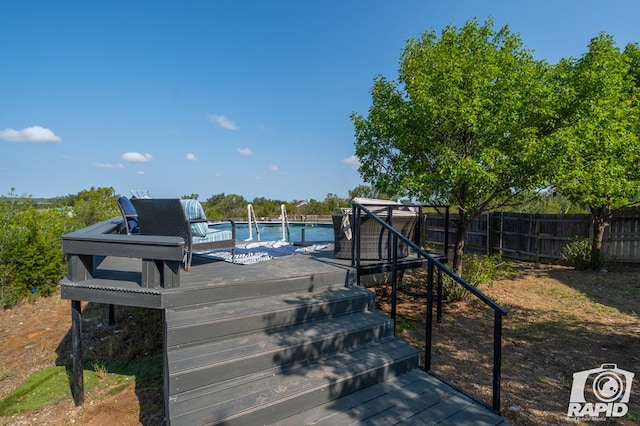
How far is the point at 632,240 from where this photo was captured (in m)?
8.59

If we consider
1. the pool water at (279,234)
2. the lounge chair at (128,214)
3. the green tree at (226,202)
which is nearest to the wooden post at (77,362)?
the lounge chair at (128,214)

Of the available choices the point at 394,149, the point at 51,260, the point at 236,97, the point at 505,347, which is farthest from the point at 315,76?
the point at 505,347

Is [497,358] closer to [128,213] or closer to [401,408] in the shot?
[401,408]

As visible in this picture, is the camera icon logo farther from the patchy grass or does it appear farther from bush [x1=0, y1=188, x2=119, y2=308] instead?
bush [x1=0, y1=188, x2=119, y2=308]

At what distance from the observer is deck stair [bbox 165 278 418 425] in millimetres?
2152

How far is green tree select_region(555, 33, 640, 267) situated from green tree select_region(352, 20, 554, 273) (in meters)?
0.41

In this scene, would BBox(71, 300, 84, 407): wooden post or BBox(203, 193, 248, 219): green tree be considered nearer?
BBox(71, 300, 84, 407): wooden post

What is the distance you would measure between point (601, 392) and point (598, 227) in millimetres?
7628


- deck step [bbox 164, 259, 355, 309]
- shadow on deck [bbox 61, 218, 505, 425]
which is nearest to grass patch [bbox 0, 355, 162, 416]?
shadow on deck [bbox 61, 218, 505, 425]

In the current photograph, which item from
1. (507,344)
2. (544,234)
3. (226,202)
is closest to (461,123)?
(507,344)

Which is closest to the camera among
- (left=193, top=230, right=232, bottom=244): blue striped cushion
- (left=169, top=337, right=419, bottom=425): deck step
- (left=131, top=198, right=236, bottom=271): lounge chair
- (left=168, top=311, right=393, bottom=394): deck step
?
(left=169, top=337, right=419, bottom=425): deck step

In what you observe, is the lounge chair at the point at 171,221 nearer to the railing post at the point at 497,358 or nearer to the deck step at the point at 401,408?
the deck step at the point at 401,408

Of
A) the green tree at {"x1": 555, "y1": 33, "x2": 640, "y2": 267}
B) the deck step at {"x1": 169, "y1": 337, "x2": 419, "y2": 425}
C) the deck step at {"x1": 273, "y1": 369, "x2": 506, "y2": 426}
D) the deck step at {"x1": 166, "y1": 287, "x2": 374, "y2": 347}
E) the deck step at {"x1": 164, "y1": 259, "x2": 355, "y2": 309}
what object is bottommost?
the deck step at {"x1": 273, "y1": 369, "x2": 506, "y2": 426}

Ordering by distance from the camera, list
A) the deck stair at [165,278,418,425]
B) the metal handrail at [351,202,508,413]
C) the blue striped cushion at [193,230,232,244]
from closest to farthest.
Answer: the deck stair at [165,278,418,425] < the metal handrail at [351,202,508,413] < the blue striped cushion at [193,230,232,244]
